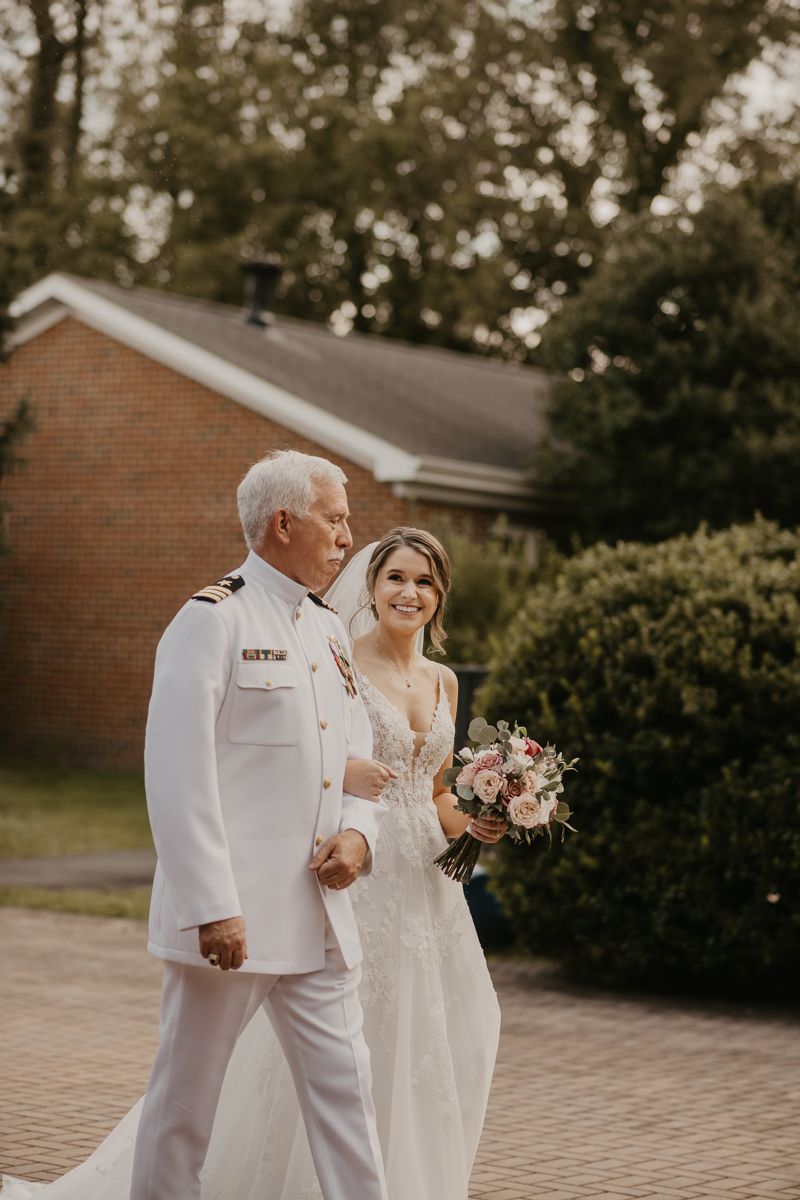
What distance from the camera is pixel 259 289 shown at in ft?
71.6

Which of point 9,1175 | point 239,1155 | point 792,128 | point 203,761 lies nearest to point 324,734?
point 203,761

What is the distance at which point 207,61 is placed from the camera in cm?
3478

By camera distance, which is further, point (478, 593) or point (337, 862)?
point (478, 593)

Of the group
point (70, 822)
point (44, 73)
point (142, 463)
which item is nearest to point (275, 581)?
point (70, 822)

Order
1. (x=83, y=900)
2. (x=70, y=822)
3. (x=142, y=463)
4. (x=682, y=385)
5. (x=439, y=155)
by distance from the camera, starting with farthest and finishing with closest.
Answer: (x=439, y=155) → (x=142, y=463) → (x=682, y=385) → (x=70, y=822) → (x=83, y=900)

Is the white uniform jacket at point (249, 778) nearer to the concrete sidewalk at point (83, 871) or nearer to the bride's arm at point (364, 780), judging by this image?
the bride's arm at point (364, 780)

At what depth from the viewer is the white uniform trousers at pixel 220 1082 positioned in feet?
11.9

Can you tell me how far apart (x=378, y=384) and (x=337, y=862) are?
55.2 ft

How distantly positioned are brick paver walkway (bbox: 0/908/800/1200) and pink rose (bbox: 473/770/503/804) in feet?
5.20

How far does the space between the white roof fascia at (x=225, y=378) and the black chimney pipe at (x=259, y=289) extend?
2716mm

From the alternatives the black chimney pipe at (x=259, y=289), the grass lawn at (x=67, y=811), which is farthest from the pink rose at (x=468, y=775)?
the black chimney pipe at (x=259, y=289)

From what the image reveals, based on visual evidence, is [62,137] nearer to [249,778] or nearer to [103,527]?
[103,527]

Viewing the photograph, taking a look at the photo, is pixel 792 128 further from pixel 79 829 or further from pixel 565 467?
pixel 79 829

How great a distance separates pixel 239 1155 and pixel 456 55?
33819 millimetres
